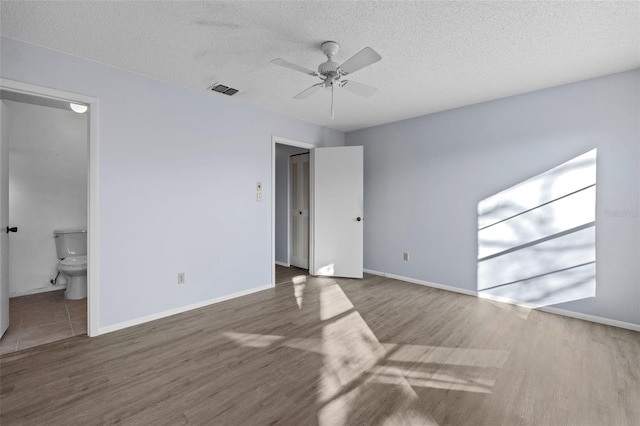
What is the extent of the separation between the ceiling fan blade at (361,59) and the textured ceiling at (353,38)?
0.83 feet

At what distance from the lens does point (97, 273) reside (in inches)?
102

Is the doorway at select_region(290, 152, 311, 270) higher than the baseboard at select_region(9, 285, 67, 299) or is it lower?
higher

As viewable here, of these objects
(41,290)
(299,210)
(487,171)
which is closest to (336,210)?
(299,210)

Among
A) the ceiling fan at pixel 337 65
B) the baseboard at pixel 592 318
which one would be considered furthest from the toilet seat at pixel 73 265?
the baseboard at pixel 592 318

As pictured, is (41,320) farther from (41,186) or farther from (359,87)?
(359,87)

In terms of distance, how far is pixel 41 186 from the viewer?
3.82 meters

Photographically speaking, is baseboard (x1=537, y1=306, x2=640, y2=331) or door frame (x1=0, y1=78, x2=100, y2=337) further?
baseboard (x1=537, y1=306, x2=640, y2=331)

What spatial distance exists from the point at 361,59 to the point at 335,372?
2274 mm

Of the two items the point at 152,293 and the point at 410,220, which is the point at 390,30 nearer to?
the point at 410,220

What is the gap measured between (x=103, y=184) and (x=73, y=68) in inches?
40.8

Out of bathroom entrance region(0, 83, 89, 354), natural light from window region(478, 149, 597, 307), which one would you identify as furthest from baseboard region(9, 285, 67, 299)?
natural light from window region(478, 149, 597, 307)

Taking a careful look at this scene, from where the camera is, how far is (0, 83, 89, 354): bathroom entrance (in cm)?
352

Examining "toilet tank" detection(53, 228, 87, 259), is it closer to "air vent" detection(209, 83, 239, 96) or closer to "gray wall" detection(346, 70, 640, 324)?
"air vent" detection(209, 83, 239, 96)

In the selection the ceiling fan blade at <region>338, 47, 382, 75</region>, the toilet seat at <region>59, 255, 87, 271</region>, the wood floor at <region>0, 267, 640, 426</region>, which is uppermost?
the ceiling fan blade at <region>338, 47, 382, 75</region>
